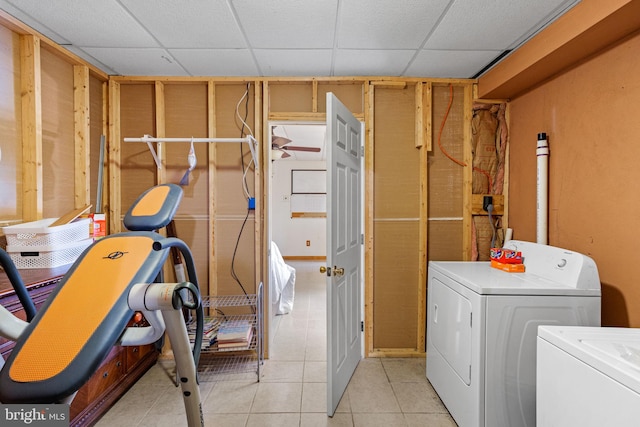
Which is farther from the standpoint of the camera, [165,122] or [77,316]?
[165,122]

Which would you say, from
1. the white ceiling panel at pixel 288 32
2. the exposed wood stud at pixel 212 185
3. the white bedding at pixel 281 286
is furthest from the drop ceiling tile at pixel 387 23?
the white bedding at pixel 281 286

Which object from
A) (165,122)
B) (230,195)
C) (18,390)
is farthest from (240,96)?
(18,390)

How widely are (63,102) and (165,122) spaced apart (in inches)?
27.2

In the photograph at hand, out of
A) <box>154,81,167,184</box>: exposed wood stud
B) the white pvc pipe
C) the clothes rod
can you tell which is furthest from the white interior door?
<box>154,81,167,184</box>: exposed wood stud

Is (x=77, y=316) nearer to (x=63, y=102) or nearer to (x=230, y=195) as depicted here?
(x=230, y=195)

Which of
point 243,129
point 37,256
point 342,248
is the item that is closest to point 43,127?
point 37,256

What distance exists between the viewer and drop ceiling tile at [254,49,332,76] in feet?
7.23

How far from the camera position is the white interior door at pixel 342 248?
191 centimetres

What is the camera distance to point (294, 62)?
92.7 inches

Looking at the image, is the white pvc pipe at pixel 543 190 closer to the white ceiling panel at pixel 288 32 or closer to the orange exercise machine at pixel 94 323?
the white ceiling panel at pixel 288 32

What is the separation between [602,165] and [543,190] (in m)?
0.39

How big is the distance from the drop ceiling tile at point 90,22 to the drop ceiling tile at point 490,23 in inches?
77.4

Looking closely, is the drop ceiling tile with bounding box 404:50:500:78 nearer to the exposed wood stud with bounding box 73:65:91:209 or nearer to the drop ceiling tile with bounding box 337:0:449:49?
the drop ceiling tile with bounding box 337:0:449:49

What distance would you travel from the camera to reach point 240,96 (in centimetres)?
265
